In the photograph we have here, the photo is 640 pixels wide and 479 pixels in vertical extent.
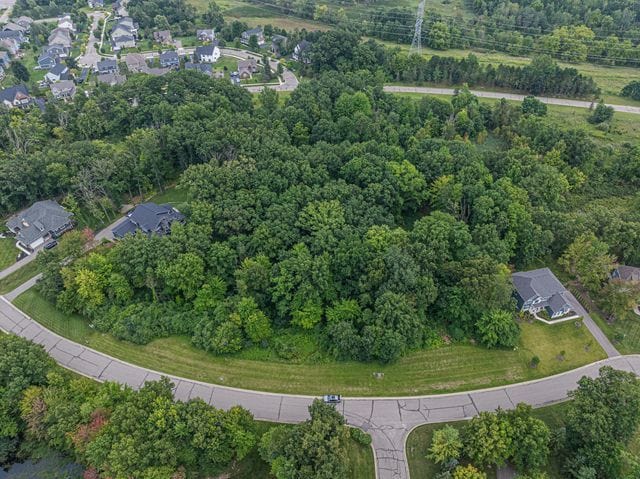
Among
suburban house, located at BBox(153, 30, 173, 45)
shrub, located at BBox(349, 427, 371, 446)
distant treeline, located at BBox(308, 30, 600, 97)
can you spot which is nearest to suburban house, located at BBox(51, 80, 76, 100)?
suburban house, located at BBox(153, 30, 173, 45)

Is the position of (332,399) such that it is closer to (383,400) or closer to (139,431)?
(383,400)

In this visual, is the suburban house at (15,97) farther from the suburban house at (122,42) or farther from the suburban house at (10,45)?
the suburban house at (122,42)

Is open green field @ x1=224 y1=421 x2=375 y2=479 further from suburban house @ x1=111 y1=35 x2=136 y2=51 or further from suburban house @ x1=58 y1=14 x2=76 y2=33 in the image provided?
suburban house @ x1=58 y1=14 x2=76 y2=33

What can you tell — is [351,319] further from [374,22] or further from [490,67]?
[374,22]

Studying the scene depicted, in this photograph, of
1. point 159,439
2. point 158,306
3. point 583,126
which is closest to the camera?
point 159,439

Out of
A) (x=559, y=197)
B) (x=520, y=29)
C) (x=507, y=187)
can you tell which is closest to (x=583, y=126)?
(x=559, y=197)
